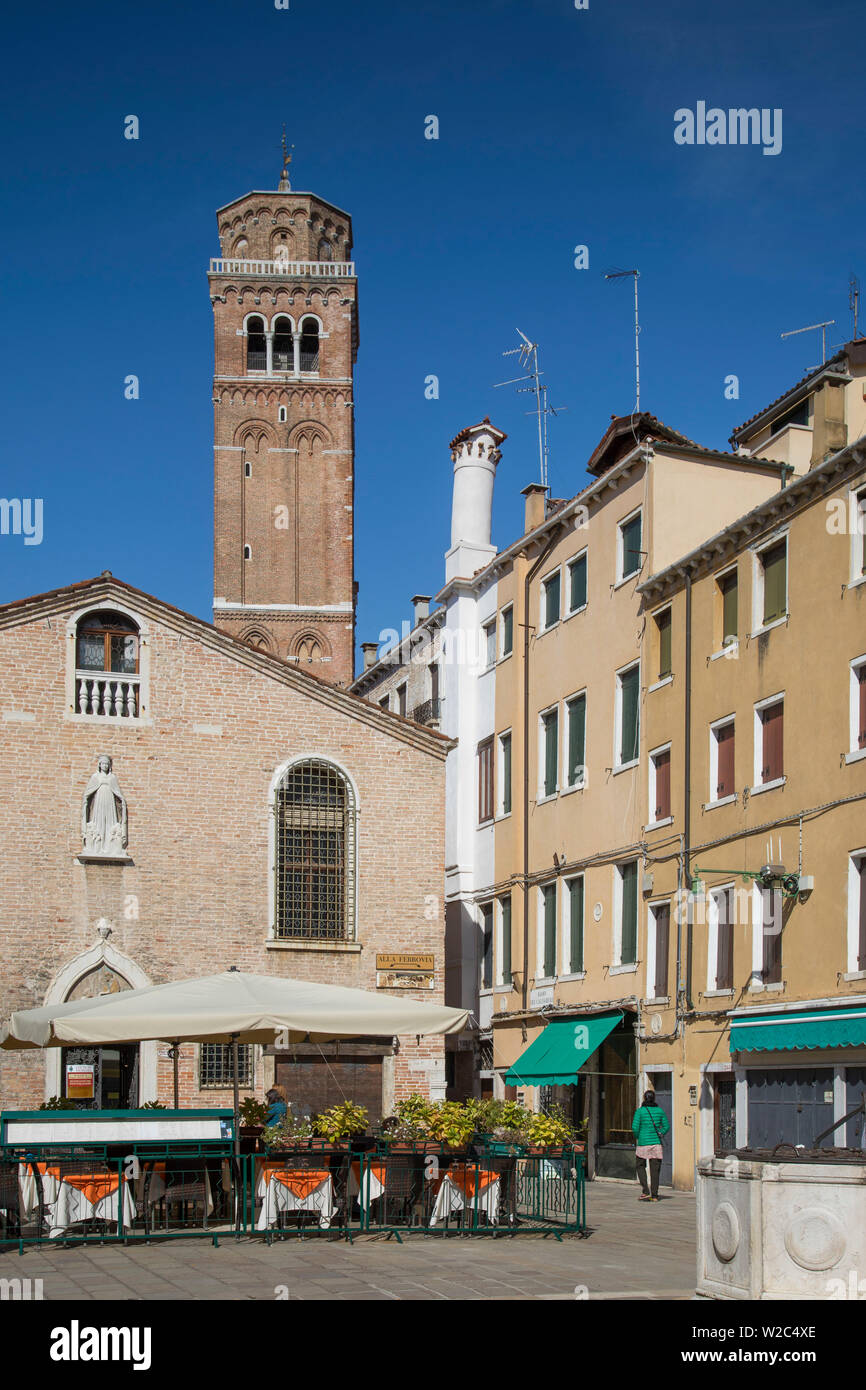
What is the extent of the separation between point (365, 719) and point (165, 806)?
3827 millimetres

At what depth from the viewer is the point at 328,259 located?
6650 centimetres

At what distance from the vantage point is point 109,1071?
24.4m

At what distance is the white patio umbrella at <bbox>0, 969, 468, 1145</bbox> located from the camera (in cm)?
1486

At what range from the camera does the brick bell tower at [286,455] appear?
6000 centimetres

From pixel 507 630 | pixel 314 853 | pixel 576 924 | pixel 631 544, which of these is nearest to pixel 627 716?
pixel 631 544

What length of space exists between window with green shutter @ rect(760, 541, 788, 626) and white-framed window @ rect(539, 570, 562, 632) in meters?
7.56

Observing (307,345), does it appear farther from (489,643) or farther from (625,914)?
(625,914)

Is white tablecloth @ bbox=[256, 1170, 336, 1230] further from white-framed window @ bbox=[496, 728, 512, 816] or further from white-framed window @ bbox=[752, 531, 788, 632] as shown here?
white-framed window @ bbox=[496, 728, 512, 816]

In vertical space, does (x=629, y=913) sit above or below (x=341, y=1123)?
above

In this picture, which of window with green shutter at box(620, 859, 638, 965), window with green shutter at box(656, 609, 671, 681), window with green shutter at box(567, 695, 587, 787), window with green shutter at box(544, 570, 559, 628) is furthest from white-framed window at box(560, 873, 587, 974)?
window with green shutter at box(544, 570, 559, 628)

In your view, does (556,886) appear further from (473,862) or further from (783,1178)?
(783,1178)

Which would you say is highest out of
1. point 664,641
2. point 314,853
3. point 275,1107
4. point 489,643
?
point 489,643

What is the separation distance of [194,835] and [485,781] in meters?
9.55
